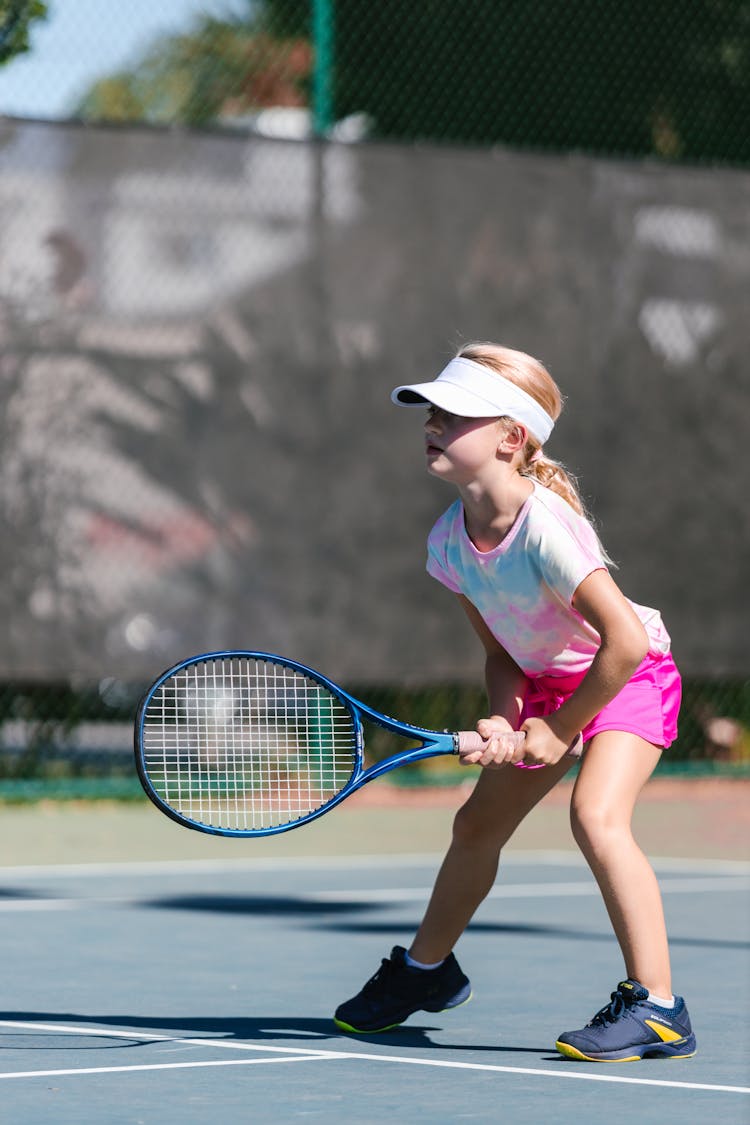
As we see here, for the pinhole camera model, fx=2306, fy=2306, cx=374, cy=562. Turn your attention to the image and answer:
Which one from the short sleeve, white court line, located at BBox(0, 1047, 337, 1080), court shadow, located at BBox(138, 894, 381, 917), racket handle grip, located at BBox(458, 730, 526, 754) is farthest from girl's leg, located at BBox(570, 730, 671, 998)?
court shadow, located at BBox(138, 894, 381, 917)

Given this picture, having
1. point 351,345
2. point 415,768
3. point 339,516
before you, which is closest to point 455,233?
point 351,345

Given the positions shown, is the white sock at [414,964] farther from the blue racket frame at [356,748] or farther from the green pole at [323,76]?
the green pole at [323,76]

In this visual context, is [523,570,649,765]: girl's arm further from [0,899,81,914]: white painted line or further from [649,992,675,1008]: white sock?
[0,899,81,914]: white painted line

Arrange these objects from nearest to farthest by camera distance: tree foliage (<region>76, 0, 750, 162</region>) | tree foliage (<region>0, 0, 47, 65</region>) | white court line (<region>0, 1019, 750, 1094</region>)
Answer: white court line (<region>0, 1019, 750, 1094</region>)
tree foliage (<region>0, 0, 47, 65</region>)
tree foliage (<region>76, 0, 750, 162</region>)

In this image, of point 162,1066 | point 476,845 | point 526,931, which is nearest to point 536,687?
point 476,845

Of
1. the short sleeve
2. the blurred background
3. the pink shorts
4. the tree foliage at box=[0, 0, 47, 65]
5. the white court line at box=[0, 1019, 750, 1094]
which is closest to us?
the white court line at box=[0, 1019, 750, 1094]

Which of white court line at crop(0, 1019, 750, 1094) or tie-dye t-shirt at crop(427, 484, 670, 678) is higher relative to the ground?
tie-dye t-shirt at crop(427, 484, 670, 678)

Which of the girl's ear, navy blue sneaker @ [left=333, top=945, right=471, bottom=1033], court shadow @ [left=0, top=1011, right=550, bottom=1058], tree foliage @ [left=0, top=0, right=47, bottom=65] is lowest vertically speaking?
court shadow @ [left=0, top=1011, right=550, bottom=1058]

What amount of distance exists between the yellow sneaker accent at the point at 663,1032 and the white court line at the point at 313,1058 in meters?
0.14

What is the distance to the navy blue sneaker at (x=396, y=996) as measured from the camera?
4559mm

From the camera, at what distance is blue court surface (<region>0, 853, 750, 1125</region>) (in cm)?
386

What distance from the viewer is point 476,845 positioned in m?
4.53

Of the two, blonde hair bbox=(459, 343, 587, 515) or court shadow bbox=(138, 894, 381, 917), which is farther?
court shadow bbox=(138, 894, 381, 917)

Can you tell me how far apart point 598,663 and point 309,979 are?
1.58 metres
